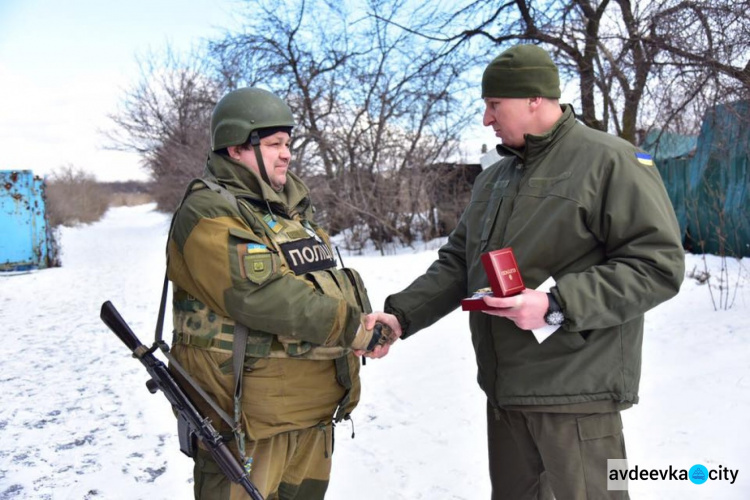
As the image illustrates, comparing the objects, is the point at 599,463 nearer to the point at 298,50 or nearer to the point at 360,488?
the point at 360,488

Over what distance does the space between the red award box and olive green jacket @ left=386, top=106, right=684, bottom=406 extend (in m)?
0.14

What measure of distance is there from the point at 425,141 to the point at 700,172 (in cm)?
586

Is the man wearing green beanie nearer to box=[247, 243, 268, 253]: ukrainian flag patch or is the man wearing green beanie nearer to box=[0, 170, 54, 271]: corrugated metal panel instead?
box=[247, 243, 268, 253]: ukrainian flag patch

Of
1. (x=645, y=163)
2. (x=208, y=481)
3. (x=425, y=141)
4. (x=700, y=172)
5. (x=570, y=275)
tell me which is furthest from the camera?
(x=425, y=141)

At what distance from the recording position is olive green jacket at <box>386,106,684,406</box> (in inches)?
69.9

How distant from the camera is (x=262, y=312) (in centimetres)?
195

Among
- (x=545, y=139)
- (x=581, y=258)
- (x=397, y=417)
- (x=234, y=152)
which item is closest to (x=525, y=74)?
(x=545, y=139)

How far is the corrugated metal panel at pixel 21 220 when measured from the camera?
11945 millimetres

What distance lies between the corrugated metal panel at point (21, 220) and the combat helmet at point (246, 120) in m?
11.9

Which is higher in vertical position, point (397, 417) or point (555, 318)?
point (555, 318)

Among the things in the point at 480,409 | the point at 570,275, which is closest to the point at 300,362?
the point at 570,275

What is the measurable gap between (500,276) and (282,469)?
1.21 m

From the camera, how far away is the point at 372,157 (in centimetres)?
1352

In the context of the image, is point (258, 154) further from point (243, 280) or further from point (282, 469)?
point (282, 469)
